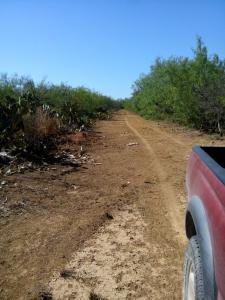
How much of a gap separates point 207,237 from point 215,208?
0.66 ft

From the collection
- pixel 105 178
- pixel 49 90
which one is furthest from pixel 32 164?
pixel 49 90

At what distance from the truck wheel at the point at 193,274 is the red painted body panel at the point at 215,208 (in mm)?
287

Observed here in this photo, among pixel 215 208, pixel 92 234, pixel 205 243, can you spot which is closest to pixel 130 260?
pixel 92 234

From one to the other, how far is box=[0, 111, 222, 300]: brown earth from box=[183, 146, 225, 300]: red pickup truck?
1.25 m

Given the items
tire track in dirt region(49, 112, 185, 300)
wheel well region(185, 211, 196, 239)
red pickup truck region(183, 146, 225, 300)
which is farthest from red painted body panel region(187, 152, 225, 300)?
tire track in dirt region(49, 112, 185, 300)

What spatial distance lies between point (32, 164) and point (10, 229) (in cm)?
399

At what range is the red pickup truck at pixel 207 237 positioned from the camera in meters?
2.12

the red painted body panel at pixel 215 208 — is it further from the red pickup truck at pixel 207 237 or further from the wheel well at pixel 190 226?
the wheel well at pixel 190 226

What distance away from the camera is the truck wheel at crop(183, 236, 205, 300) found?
2.42 m

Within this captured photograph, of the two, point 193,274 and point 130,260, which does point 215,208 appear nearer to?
point 193,274

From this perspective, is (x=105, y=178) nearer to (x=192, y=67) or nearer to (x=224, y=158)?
(x=224, y=158)

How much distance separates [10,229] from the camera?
5617mm

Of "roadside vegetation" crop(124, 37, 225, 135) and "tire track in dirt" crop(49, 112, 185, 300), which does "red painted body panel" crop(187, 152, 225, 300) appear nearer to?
"tire track in dirt" crop(49, 112, 185, 300)

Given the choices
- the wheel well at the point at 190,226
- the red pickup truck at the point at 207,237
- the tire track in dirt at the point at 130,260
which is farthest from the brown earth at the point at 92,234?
the red pickup truck at the point at 207,237
